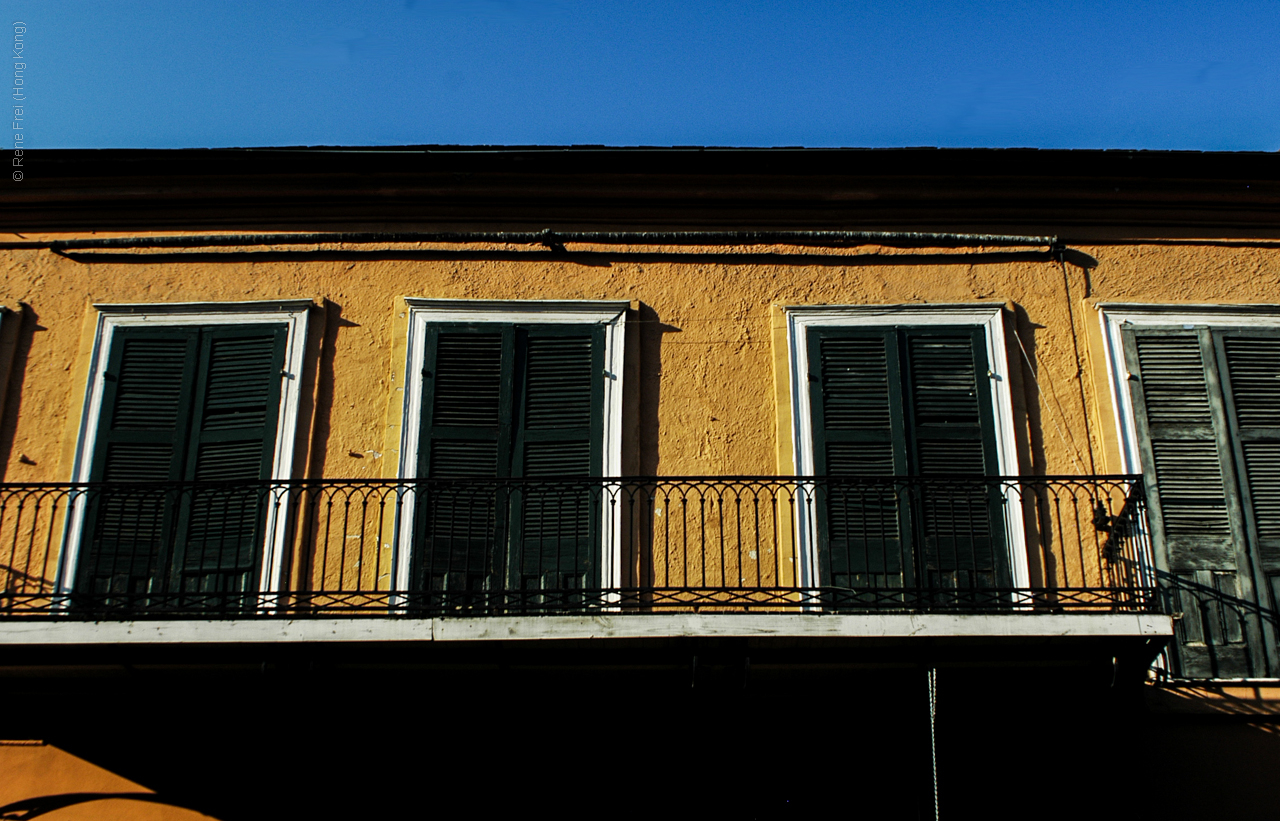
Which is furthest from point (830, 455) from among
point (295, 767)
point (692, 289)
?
point (295, 767)

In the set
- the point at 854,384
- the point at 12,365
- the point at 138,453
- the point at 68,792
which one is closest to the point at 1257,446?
the point at 854,384

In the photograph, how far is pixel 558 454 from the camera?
26.9ft

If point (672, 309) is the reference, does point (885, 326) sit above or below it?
below

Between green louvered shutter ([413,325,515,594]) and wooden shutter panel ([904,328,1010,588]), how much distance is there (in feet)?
→ 9.26

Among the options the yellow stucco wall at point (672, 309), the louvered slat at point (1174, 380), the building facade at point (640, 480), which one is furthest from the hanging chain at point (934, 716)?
the louvered slat at point (1174, 380)

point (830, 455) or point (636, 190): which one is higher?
point (636, 190)

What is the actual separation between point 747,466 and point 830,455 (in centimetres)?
57

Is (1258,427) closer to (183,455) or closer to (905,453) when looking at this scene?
(905,453)

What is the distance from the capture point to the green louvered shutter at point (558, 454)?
25.5ft

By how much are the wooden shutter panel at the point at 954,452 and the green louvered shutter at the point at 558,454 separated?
7.16 ft

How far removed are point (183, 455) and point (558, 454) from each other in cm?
259

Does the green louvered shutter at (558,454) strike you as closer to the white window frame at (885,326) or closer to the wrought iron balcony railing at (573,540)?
the wrought iron balcony railing at (573,540)

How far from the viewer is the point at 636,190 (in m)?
9.01

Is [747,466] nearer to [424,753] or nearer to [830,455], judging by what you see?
[830,455]
